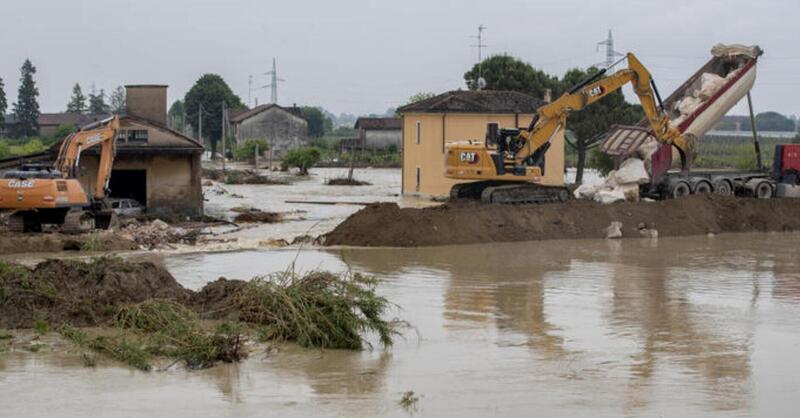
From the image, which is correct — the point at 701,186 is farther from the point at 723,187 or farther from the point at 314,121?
the point at 314,121

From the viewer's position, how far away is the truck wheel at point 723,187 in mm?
36750

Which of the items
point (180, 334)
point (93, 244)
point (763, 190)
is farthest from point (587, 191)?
point (180, 334)

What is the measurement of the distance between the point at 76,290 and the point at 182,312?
6.65 feet

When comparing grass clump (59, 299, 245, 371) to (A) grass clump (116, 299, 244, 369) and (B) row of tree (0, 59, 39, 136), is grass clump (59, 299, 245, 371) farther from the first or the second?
Result: (B) row of tree (0, 59, 39, 136)

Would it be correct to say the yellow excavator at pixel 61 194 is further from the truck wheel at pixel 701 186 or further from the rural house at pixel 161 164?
the truck wheel at pixel 701 186

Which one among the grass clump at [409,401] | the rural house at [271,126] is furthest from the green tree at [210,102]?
the grass clump at [409,401]

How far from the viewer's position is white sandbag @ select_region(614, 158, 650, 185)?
35.3m

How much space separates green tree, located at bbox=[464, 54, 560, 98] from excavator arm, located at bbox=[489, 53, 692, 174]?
29398 mm

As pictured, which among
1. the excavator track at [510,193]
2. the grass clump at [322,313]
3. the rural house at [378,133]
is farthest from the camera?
the rural house at [378,133]

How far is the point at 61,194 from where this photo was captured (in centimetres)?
2914

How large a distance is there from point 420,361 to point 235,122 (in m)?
92.0

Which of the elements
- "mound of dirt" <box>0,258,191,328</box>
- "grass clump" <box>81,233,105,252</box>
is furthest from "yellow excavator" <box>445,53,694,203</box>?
"mound of dirt" <box>0,258,191,328</box>

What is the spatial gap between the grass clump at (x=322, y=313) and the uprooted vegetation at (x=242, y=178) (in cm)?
4567

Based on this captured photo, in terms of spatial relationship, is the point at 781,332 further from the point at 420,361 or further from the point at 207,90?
the point at 207,90
